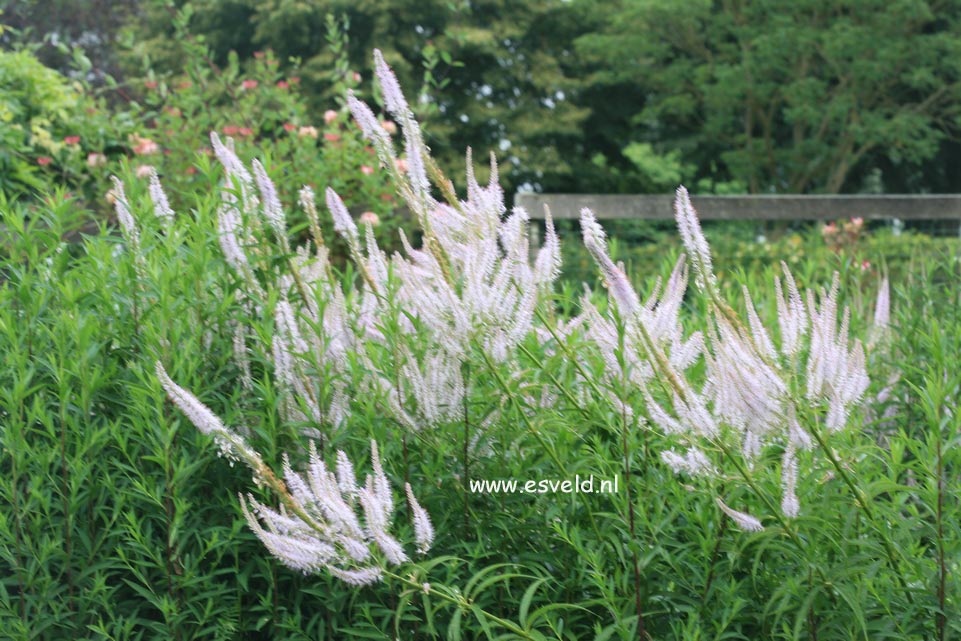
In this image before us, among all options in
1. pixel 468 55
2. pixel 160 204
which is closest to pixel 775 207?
pixel 160 204

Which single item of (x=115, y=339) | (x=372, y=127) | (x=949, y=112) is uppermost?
(x=372, y=127)

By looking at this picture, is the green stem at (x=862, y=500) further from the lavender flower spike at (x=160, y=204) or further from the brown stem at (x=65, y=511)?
the lavender flower spike at (x=160, y=204)

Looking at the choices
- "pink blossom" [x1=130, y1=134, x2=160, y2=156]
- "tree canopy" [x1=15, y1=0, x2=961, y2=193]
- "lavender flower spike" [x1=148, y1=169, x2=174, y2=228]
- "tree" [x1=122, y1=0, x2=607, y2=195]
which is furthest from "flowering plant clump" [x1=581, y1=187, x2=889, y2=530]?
"tree" [x1=122, y1=0, x2=607, y2=195]

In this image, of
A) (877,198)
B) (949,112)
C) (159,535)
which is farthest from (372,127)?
(949,112)

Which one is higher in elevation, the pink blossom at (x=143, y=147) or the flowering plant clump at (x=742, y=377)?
the flowering plant clump at (x=742, y=377)

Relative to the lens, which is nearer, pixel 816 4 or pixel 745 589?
pixel 745 589

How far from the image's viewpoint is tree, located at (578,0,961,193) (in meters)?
23.2

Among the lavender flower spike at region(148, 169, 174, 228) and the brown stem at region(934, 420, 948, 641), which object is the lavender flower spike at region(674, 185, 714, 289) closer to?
the brown stem at region(934, 420, 948, 641)

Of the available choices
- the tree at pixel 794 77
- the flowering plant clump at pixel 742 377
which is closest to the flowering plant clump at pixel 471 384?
the flowering plant clump at pixel 742 377

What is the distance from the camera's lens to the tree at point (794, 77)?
2322cm

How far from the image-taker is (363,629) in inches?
97.7

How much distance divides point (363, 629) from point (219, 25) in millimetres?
28334

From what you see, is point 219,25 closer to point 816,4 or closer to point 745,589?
point 816,4

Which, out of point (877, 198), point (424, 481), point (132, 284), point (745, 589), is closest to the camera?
point (745, 589)
